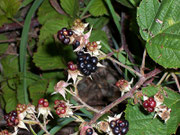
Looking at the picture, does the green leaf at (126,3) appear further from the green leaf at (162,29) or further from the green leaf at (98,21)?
the green leaf at (98,21)

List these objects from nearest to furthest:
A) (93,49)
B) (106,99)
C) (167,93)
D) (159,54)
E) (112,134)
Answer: (112,134) → (93,49) → (159,54) → (167,93) → (106,99)

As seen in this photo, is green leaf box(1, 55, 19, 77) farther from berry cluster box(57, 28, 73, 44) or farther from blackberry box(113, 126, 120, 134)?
blackberry box(113, 126, 120, 134)

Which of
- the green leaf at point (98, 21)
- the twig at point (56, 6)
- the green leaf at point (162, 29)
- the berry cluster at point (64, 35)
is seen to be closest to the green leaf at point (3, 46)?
the twig at point (56, 6)

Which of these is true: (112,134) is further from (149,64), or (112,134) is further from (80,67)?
(149,64)

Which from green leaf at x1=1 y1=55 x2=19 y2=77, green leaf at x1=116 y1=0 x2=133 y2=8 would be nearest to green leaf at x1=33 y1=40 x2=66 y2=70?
green leaf at x1=1 y1=55 x2=19 y2=77

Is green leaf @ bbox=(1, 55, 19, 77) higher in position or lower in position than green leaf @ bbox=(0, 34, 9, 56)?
lower

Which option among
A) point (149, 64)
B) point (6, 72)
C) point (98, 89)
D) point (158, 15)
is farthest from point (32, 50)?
point (158, 15)

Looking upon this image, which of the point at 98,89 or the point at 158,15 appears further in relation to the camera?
the point at 98,89

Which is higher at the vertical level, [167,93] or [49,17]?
[49,17]
